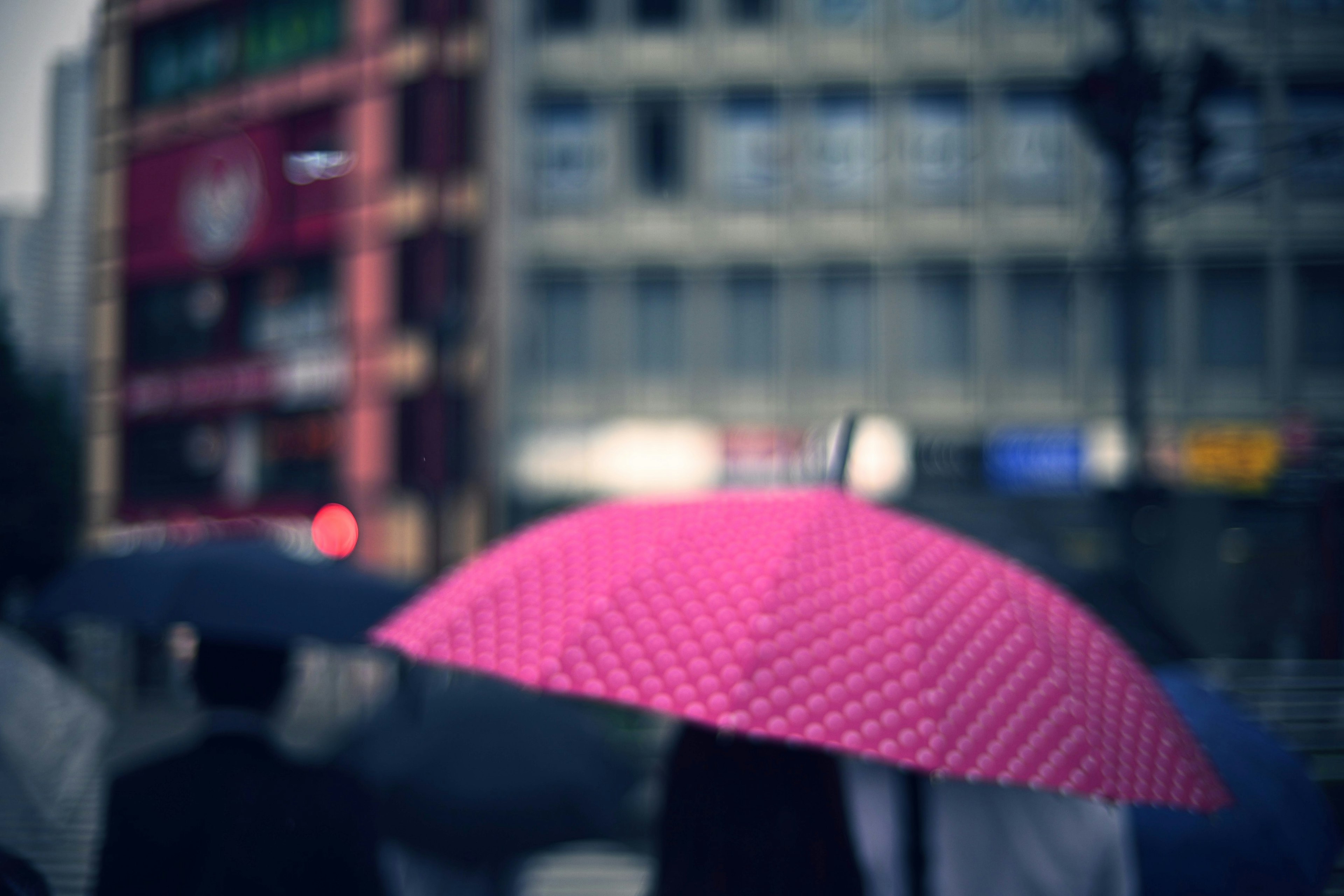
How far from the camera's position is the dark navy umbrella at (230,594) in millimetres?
3445

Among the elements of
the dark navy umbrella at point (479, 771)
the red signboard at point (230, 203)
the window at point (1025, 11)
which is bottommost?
the dark navy umbrella at point (479, 771)

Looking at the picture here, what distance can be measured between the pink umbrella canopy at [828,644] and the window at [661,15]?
78.8ft

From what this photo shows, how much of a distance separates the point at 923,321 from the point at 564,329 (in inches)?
282

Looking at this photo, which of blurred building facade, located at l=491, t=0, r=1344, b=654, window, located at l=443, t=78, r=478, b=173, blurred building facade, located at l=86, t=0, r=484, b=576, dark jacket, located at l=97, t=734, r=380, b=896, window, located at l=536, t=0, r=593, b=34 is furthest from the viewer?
blurred building facade, located at l=86, t=0, r=484, b=576

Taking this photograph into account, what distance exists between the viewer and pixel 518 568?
101 inches

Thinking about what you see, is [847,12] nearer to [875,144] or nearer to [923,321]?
[875,144]

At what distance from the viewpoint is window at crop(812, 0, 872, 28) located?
965 inches

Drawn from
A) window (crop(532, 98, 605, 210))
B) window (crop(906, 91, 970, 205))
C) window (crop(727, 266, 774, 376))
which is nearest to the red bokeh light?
window (crop(532, 98, 605, 210))

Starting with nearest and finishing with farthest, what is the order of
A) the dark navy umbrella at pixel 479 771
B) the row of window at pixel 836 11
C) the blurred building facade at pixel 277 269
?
1. the dark navy umbrella at pixel 479 771
2. the row of window at pixel 836 11
3. the blurred building facade at pixel 277 269

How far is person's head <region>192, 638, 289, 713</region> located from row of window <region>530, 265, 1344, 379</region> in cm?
2166

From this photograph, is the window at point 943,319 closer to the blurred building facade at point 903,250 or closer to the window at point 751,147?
the blurred building facade at point 903,250

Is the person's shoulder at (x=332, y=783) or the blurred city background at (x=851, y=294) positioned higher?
the blurred city background at (x=851, y=294)

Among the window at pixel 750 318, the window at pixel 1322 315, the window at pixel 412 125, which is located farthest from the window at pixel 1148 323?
the window at pixel 412 125

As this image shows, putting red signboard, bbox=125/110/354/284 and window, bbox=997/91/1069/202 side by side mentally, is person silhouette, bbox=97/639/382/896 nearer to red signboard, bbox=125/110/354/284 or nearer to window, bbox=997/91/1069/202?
window, bbox=997/91/1069/202
